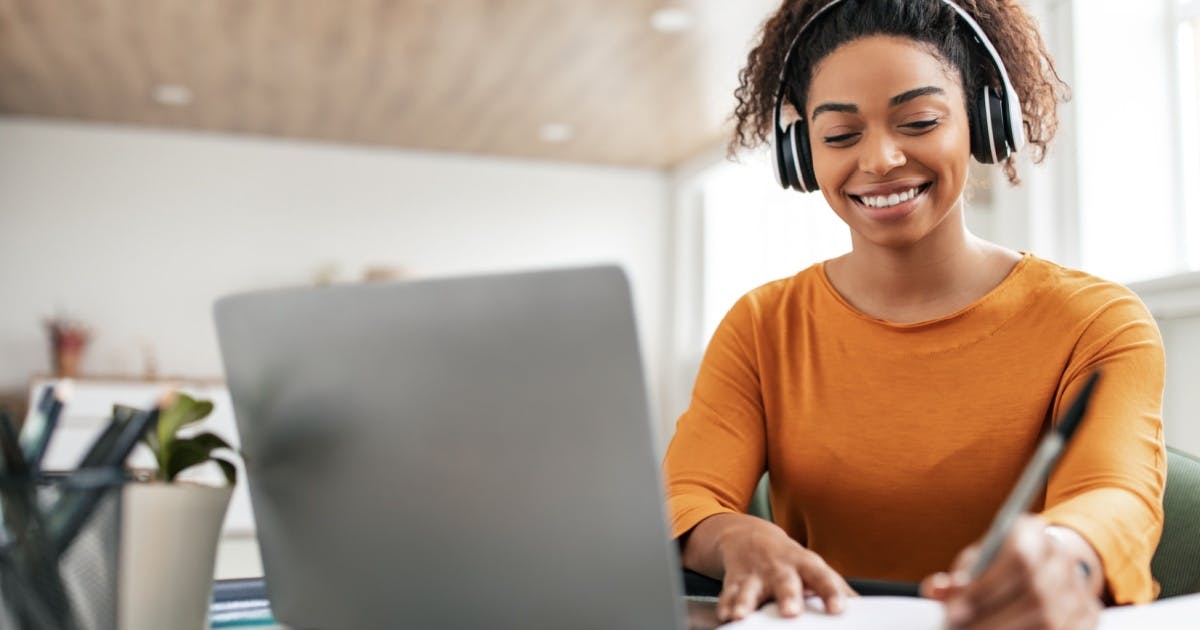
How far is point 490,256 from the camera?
650 centimetres

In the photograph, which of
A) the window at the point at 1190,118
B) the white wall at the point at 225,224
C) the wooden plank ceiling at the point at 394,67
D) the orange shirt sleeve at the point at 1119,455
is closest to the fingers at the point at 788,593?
the orange shirt sleeve at the point at 1119,455

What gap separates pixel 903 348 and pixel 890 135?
236 mm

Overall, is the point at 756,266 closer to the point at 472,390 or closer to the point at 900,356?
the point at 900,356

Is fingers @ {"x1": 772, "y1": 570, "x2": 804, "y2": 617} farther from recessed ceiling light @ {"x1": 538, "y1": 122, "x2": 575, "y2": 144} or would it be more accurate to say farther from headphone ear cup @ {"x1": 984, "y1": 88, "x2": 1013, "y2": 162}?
recessed ceiling light @ {"x1": 538, "y1": 122, "x2": 575, "y2": 144}

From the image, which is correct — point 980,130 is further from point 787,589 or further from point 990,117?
point 787,589

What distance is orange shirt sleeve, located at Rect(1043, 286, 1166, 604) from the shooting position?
754mm

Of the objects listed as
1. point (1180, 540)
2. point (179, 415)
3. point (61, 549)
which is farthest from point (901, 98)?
point (61, 549)

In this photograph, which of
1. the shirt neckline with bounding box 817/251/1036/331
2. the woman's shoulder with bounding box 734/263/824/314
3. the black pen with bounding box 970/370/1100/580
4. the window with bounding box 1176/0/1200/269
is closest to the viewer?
the black pen with bounding box 970/370/1100/580

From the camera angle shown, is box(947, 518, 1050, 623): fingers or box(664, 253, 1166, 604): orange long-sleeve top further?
box(664, 253, 1166, 604): orange long-sleeve top

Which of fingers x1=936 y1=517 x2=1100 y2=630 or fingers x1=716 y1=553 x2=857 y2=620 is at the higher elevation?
fingers x1=936 y1=517 x2=1100 y2=630

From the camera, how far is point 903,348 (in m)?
1.12

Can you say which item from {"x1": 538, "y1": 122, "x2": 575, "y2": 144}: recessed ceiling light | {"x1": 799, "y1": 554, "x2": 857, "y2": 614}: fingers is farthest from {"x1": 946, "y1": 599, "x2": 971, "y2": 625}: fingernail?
{"x1": 538, "y1": 122, "x2": 575, "y2": 144}: recessed ceiling light

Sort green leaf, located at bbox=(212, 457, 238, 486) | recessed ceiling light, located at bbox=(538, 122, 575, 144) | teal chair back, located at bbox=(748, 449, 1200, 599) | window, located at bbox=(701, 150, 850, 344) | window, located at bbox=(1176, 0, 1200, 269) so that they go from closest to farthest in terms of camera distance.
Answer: green leaf, located at bbox=(212, 457, 238, 486) < teal chair back, located at bbox=(748, 449, 1200, 599) < window, located at bbox=(1176, 0, 1200, 269) < window, located at bbox=(701, 150, 850, 344) < recessed ceiling light, located at bbox=(538, 122, 575, 144)

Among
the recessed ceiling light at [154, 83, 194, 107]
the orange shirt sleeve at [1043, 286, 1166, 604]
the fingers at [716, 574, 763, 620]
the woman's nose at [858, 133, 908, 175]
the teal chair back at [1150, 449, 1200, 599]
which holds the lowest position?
the teal chair back at [1150, 449, 1200, 599]
